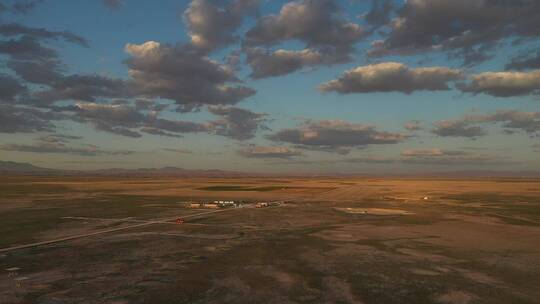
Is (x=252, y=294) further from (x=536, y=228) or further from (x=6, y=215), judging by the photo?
(x=6, y=215)

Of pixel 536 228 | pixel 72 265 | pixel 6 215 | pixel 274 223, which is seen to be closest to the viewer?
pixel 72 265

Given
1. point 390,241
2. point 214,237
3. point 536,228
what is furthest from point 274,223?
point 536,228

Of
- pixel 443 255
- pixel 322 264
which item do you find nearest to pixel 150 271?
pixel 322 264

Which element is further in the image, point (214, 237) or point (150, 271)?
point (214, 237)

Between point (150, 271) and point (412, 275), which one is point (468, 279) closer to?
point (412, 275)

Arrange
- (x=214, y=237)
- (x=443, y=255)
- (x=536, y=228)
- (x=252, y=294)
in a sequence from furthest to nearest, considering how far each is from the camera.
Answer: (x=536, y=228) → (x=214, y=237) → (x=443, y=255) → (x=252, y=294)

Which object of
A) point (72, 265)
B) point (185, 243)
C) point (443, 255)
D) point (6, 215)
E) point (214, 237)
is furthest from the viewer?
point (6, 215)

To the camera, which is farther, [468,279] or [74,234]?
[74,234]

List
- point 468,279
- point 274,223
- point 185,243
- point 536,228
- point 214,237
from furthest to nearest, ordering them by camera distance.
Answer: point 274,223 < point 536,228 < point 214,237 < point 185,243 < point 468,279
